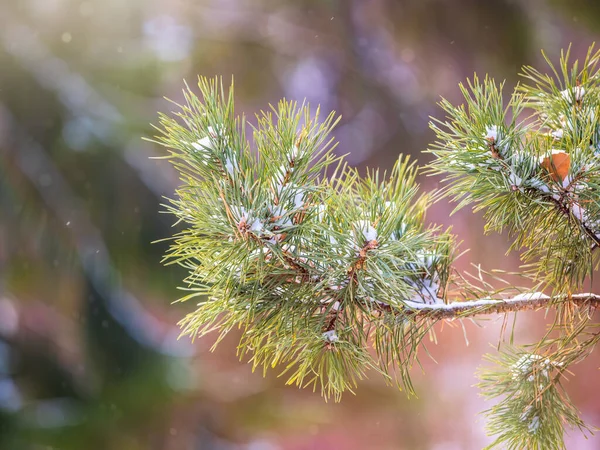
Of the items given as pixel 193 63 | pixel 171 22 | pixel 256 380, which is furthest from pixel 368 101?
pixel 256 380

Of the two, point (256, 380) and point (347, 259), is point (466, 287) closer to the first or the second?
point (347, 259)

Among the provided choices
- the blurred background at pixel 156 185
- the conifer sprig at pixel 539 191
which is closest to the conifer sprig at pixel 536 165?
the conifer sprig at pixel 539 191

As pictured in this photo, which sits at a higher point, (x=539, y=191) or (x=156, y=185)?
(x=156, y=185)

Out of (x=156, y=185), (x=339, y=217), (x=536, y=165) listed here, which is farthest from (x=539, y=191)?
(x=156, y=185)

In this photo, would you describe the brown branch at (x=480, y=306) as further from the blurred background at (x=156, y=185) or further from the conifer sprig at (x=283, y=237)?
the blurred background at (x=156, y=185)

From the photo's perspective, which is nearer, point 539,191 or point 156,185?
point 539,191

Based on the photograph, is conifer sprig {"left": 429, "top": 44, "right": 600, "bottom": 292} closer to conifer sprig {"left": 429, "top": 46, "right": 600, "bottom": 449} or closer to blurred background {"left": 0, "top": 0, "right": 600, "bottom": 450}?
conifer sprig {"left": 429, "top": 46, "right": 600, "bottom": 449}

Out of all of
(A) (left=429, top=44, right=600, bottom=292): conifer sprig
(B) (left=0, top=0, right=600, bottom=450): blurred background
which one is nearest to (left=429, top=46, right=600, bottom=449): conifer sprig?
(A) (left=429, top=44, right=600, bottom=292): conifer sprig

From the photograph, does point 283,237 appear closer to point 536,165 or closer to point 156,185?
point 536,165

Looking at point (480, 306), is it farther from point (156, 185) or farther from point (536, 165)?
point (156, 185)
